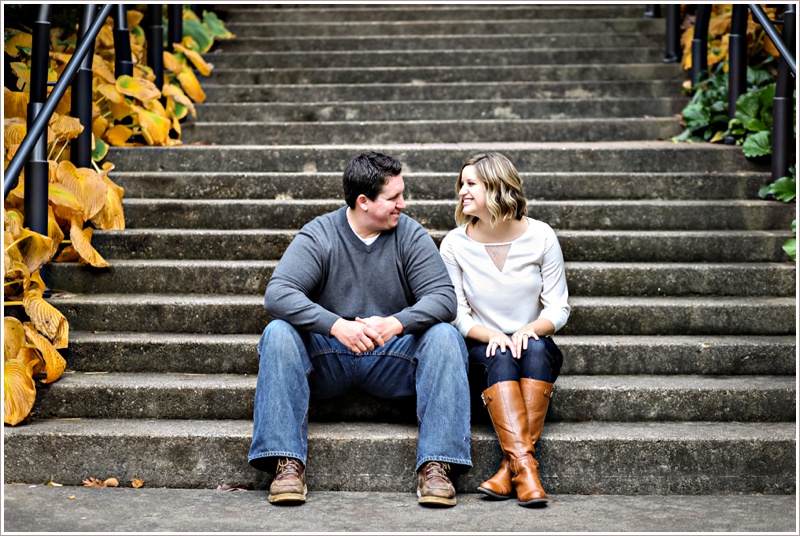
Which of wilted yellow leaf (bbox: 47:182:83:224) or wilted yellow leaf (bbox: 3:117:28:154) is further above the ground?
wilted yellow leaf (bbox: 3:117:28:154)

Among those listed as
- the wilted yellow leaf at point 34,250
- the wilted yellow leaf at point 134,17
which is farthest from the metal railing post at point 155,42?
the wilted yellow leaf at point 34,250

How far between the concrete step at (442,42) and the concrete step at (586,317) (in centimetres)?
296

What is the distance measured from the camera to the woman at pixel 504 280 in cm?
323

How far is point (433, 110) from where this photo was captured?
562 cm

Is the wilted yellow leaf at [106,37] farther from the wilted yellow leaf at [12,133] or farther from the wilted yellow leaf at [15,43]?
the wilted yellow leaf at [12,133]

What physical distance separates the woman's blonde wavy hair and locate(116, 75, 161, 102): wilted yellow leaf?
2.23 meters

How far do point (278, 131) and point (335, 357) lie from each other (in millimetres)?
2381

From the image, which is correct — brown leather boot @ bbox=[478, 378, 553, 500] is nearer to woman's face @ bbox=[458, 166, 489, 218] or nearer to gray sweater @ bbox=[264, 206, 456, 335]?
gray sweater @ bbox=[264, 206, 456, 335]

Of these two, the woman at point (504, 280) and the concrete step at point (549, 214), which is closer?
the woman at point (504, 280)

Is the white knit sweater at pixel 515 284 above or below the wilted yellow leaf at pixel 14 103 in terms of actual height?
below

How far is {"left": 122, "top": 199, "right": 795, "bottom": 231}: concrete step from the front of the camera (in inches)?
173

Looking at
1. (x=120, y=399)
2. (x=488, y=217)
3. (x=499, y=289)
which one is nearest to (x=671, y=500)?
(x=499, y=289)

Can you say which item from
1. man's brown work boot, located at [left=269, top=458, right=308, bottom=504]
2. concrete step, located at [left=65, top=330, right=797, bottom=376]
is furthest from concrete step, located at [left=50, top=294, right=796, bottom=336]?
man's brown work boot, located at [left=269, top=458, right=308, bottom=504]

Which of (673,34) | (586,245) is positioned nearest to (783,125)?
(586,245)
